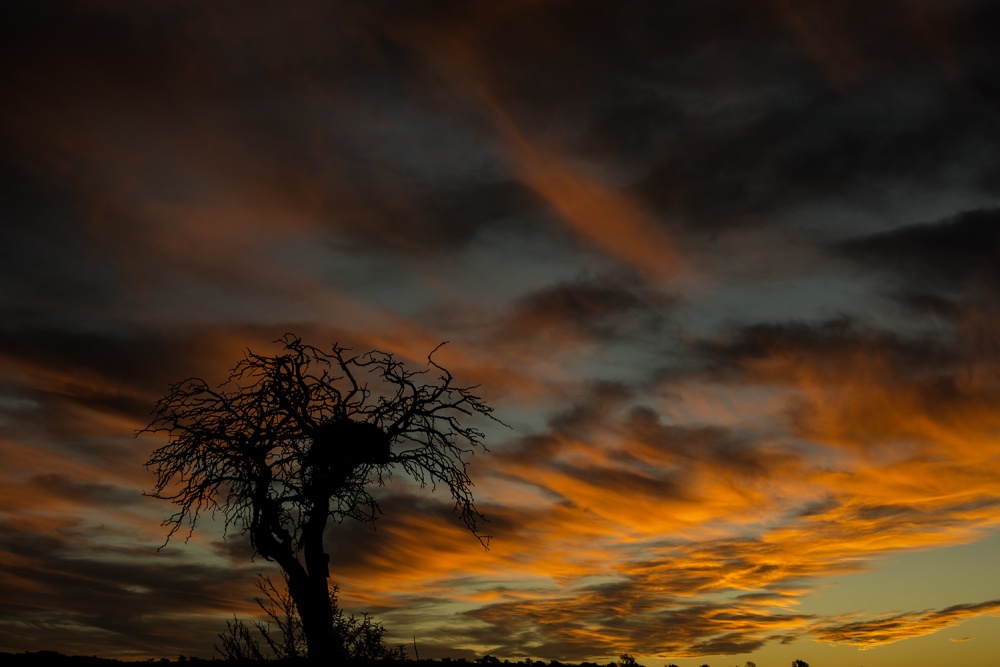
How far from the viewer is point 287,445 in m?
18.4

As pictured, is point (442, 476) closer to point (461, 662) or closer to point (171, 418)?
point (461, 662)

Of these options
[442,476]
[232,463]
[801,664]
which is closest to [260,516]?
[232,463]

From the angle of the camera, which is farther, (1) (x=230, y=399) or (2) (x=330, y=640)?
(1) (x=230, y=399)

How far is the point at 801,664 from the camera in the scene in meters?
19.8

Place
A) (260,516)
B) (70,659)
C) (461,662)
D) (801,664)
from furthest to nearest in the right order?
(801,664) < (260,516) < (461,662) < (70,659)

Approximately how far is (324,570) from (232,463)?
2874 millimetres

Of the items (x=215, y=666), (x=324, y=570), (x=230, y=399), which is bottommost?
(x=215, y=666)

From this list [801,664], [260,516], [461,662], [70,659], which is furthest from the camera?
[801,664]

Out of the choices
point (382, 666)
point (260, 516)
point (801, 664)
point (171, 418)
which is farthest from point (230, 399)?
point (801, 664)

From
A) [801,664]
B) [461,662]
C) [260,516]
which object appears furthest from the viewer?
[801,664]

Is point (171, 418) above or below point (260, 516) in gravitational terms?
above

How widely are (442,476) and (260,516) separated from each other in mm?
3752

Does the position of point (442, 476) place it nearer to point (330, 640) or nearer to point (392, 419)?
point (392, 419)

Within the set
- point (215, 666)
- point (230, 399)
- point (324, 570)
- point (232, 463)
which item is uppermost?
point (230, 399)
